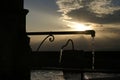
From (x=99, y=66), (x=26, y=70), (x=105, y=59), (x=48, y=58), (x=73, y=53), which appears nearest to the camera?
(x=26, y=70)

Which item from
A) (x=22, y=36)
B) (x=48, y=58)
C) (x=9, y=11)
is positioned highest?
(x=9, y=11)

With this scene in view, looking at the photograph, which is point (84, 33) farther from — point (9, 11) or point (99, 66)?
point (99, 66)

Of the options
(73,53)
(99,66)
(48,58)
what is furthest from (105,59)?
(73,53)

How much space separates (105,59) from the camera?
42.9 metres

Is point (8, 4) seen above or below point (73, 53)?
above

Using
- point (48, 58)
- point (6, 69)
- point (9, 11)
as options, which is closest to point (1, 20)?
point (9, 11)

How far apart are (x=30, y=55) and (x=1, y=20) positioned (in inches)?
26.8

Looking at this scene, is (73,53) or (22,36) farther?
(73,53)

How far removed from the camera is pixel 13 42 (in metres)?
4.13

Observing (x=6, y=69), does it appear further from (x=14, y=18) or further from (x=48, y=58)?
(x=48, y=58)

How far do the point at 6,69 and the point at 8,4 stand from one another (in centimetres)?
82

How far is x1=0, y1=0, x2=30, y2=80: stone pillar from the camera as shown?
13.2 feet

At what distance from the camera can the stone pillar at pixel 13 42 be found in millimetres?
4008

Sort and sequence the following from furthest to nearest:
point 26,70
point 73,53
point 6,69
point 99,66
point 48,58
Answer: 1. point 48,58
2. point 99,66
3. point 73,53
4. point 26,70
5. point 6,69
